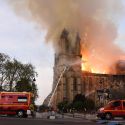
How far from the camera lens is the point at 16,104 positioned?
Answer: 47750mm

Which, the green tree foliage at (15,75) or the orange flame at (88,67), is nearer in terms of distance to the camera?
the green tree foliage at (15,75)

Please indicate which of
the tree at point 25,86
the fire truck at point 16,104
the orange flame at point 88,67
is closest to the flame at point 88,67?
the orange flame at point 88,67

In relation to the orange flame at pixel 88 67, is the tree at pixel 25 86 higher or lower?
lower

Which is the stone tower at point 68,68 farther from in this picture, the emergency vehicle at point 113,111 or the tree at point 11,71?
the emergency vehicle at point 113,111

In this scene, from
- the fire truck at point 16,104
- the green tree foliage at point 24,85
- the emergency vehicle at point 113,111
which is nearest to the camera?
the emergency vehicle at point 113,111

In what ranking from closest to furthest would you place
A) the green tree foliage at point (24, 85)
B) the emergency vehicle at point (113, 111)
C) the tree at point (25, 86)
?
the emergency vehicle at point (113, 111)
the green tree foliage at point (24, 85)
the tree at point (25, 86)

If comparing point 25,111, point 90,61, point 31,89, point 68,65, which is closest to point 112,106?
point 25,111

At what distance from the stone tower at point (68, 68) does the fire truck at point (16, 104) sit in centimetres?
12731

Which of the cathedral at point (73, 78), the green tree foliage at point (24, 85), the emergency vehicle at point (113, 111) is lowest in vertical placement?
the emergency vehicle at point (113, 111)

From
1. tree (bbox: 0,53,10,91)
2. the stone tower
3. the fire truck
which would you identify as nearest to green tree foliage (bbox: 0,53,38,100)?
tree (bbox: 0,53,10,91)

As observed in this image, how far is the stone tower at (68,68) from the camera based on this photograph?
179 m

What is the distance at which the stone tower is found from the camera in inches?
7057

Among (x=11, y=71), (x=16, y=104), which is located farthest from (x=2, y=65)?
(x=16, y=104)

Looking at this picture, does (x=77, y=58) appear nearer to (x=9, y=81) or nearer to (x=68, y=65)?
A: (x=68, y=65)
